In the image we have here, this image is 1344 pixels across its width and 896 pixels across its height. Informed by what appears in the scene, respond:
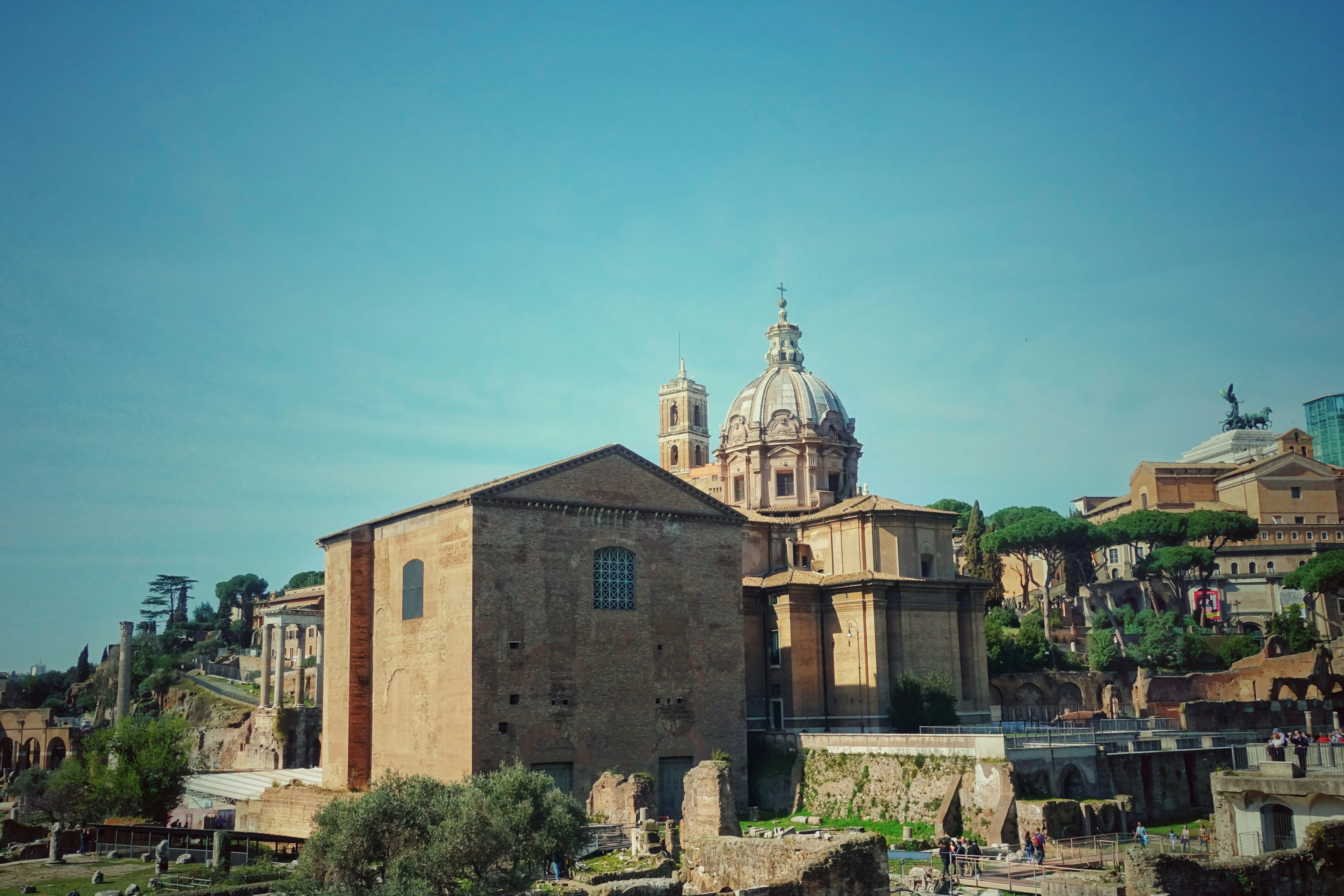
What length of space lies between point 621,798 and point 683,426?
3546 inches

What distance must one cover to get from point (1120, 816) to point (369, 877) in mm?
23062

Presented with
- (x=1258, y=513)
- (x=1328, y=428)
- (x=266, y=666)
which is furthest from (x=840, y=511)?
(x=1328, y=428)

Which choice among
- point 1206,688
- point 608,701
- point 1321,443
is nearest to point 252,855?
point 608,701

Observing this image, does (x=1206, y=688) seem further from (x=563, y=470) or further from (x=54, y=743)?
(x=54, y=743)

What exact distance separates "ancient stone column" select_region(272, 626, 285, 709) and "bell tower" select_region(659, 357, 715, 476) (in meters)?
64.8

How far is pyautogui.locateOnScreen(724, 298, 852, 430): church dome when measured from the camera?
57.8m

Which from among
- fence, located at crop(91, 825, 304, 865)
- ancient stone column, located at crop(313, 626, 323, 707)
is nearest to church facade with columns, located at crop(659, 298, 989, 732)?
fence, located at crop(91, 825, 304, 865)

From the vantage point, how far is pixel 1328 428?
141 m

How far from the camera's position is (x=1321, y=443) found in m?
141

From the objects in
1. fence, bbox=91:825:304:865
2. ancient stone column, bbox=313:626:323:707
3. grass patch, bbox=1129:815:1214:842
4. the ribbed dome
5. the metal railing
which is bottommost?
grass patch, bbox=1129:815:1214:842

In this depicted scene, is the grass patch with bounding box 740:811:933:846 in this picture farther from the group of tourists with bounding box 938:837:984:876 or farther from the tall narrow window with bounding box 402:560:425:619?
the tall narrow window with bounding box 402:560:425:619

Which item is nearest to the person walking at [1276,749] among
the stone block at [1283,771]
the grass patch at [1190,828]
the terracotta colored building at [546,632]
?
the stone block at [1283,771]

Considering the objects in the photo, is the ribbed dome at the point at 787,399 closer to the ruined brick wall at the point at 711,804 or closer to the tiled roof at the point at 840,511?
the tiled roof at the point at 840,511

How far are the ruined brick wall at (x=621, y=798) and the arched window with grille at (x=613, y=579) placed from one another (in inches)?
232
